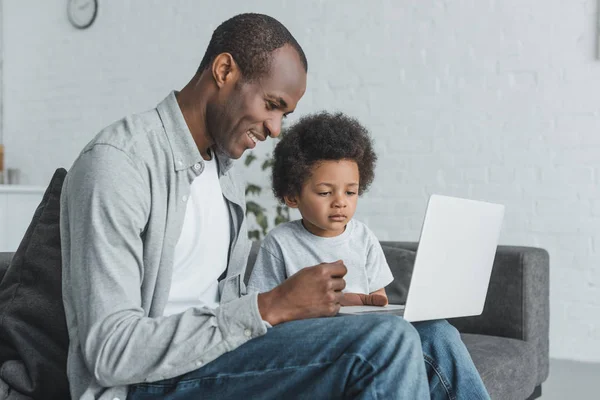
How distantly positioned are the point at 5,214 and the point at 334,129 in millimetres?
3027

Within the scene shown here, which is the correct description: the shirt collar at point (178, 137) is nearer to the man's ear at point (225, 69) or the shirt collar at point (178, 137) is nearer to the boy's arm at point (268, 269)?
Result: the man's ear at point (225, 69)

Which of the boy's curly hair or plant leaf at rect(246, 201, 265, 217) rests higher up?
the boy's curly hair

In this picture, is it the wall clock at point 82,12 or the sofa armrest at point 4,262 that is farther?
the wall clock at point 82,12

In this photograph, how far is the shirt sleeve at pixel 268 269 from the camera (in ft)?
6.43

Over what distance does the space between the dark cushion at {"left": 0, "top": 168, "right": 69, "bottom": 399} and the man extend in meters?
0.16

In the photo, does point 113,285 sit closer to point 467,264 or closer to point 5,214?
point 467,264

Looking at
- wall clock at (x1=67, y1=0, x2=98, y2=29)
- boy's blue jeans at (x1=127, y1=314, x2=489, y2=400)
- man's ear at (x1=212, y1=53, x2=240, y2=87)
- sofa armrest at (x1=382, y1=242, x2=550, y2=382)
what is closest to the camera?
boy's blue jeans at (x1=127, y1=314, x2=489, y2=400)

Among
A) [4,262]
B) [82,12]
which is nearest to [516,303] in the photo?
[4,262]

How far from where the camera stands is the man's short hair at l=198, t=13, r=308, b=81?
1.45 m

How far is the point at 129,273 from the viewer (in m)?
1.23

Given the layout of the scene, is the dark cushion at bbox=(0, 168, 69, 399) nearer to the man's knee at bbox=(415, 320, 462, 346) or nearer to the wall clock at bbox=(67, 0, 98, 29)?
the man's knee at bbox=(415, 320, 462, 346)

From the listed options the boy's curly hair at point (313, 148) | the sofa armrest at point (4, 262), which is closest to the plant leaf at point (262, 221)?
the boy's curly hair at point (313, 148)

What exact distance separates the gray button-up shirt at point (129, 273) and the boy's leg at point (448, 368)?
18.0 inches

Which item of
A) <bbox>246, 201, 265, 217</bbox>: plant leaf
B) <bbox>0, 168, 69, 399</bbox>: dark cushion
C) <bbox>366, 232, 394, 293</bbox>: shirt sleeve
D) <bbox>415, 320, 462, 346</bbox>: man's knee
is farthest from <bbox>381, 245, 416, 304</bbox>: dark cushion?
<bbox>246, 201, 265, 217</bbox>: plant leaf
